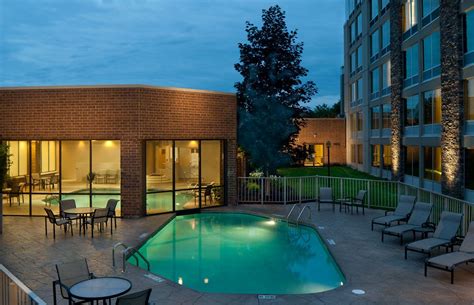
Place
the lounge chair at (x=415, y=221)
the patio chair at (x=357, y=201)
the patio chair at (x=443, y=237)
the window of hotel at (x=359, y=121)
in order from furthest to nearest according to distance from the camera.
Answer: the window of hotel at (x=359, y=121) → the patio chair at (x=357, y=201) → the lounge chair at (x=415, y=221) → the patio chair at (x=443, y=237)

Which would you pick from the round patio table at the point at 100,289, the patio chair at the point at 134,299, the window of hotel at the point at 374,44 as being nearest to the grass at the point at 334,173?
the window of hotel at the point at 374,44

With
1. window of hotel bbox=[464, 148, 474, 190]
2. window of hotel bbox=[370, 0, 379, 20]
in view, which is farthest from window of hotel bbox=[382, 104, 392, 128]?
window of hotel bbox=[464, 148, 474, 190]

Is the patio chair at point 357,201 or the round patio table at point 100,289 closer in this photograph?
the round patio table at point 100,289

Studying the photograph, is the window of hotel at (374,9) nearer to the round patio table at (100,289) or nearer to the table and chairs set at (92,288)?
the table and chairs set at (92,288)

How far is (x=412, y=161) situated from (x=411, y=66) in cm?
604

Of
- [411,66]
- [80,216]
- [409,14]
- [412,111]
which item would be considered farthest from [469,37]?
[80,216]

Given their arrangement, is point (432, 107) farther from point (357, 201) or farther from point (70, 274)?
point (70, 274)

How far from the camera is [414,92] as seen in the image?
89.8 feet

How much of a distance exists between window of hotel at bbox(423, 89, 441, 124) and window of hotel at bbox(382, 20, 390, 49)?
29.4 ft

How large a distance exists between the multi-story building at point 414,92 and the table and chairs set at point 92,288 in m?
18.0

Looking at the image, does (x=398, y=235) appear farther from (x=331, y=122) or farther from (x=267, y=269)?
(x=331, y=122)

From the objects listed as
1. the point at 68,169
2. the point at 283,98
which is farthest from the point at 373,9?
the point at 68,169

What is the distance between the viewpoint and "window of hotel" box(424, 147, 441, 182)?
24172 mm

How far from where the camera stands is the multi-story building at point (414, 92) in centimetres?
2095
